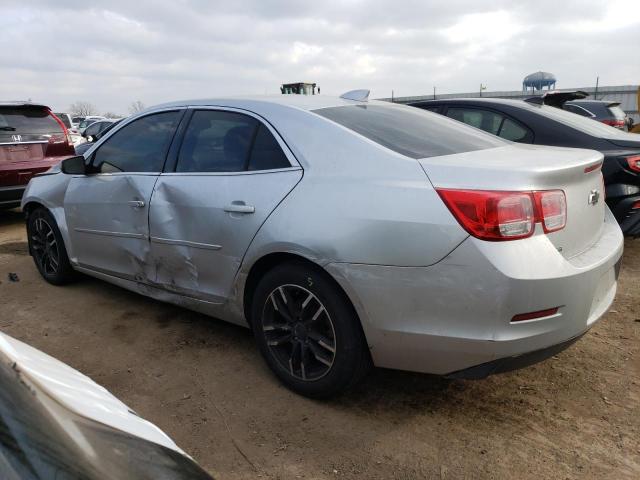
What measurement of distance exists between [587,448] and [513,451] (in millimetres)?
332

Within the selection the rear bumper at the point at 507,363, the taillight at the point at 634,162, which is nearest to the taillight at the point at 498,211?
the rear bumper at the point at 507,363

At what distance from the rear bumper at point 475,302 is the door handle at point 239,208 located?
24.7 inches

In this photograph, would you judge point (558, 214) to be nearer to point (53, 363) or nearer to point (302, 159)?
point (302, 159)

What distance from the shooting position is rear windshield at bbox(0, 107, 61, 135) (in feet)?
23.1

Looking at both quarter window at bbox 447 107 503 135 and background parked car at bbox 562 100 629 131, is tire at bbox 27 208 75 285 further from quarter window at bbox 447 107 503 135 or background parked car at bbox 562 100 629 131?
background parked car at bbox 562 100 629 131

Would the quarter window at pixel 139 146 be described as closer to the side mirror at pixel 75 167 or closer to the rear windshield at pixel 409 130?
the side mirror at pixel 75 167

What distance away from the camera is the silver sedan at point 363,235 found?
2.12m

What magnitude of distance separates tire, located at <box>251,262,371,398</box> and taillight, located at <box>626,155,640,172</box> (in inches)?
128

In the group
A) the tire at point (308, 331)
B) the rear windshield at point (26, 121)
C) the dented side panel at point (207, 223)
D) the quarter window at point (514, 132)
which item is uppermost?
the rear windshield at point (26, 121)

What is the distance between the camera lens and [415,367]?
2.38 m

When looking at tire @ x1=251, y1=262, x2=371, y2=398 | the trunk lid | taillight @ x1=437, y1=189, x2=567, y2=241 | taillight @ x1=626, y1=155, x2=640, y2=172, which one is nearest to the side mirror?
tire @ x1=251, y1=262, x2=371, y2=398

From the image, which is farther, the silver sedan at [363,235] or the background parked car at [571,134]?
the background parked car at [571,134]

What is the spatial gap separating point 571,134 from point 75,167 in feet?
13.8

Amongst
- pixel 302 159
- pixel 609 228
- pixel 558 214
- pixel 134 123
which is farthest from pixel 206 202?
pixel 609 228
